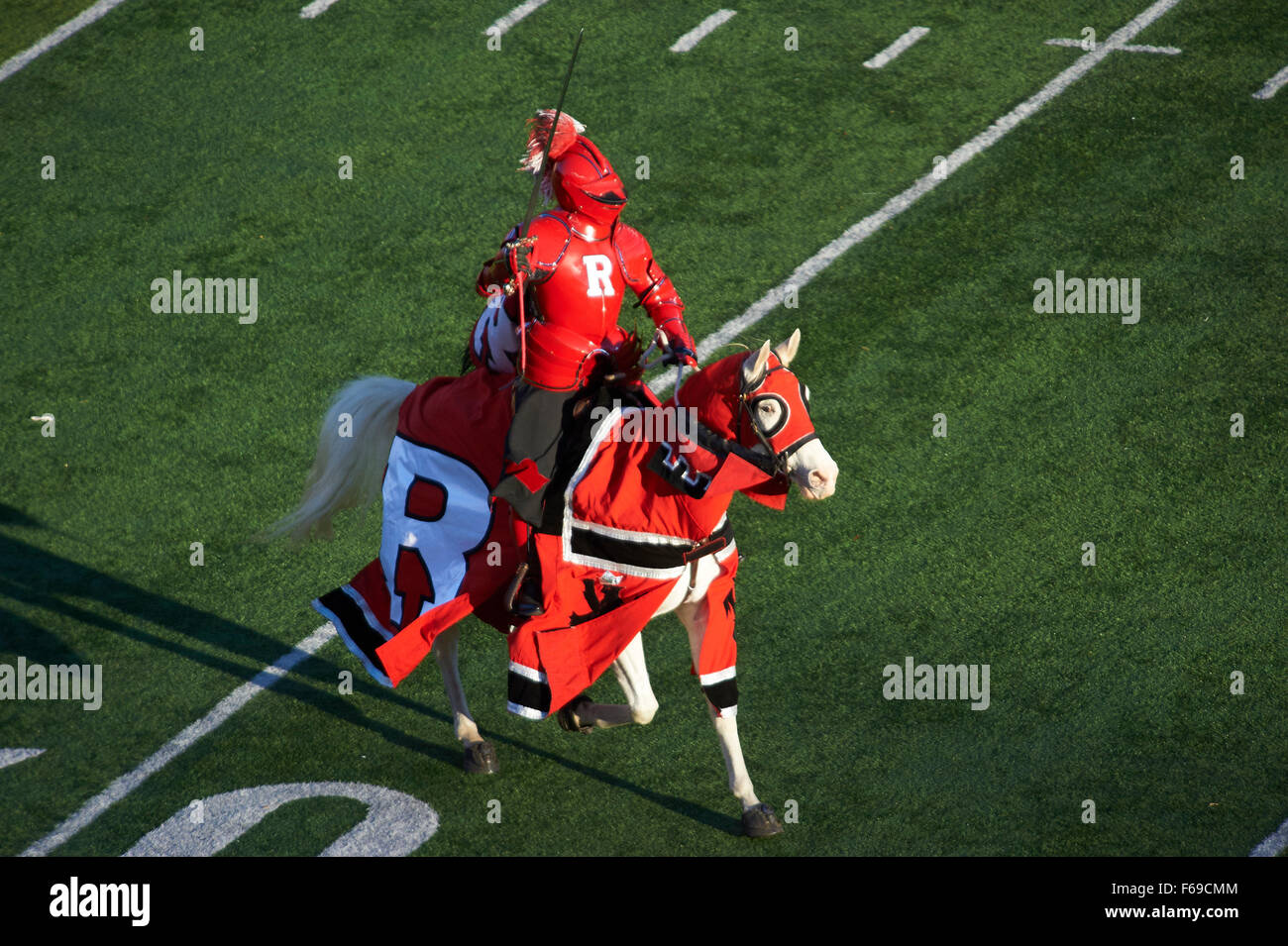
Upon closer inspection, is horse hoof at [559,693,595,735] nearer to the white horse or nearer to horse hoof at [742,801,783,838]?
the white horse

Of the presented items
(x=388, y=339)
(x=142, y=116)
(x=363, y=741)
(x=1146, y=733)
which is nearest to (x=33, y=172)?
(x=142, y=116)

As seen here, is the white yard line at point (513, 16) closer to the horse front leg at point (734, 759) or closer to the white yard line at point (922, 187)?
the white yard line at point (922, 187)

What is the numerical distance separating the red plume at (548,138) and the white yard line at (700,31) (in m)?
6.29

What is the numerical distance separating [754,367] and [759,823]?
225 cm

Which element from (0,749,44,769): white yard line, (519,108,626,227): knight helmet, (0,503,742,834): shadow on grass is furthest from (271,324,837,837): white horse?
(0,749,44,769): white yard line

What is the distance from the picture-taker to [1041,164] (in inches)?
442

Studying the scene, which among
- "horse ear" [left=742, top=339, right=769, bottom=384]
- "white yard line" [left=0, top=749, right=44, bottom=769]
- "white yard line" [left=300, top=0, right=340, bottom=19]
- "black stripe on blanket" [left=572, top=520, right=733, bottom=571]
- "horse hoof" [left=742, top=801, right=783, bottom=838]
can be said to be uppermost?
"horse ear" [left=742, top=339, right=769, bottom=384]

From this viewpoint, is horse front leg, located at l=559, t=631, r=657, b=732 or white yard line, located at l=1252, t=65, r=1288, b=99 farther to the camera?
white yard line, located at l=1252, t=65, r=1288, b=99

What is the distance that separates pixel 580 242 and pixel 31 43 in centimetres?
859

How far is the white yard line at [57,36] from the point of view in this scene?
12609 millimetres

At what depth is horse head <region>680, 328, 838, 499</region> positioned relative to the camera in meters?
5.70

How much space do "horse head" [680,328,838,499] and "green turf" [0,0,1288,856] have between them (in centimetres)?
195

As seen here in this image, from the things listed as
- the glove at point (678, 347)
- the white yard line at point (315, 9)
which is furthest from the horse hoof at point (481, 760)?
the white yard line at point (315, 9)

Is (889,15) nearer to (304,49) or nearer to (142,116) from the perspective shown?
(304,49)
